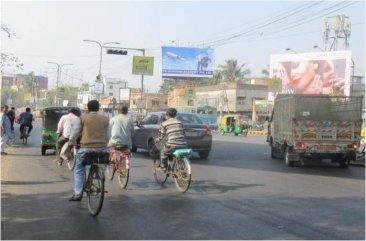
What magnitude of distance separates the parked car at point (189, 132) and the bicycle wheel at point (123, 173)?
579 cm

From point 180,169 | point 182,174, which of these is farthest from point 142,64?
point 182,174

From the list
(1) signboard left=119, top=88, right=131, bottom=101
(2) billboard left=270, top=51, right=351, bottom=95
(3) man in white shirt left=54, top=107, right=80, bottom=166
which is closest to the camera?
(3) man in white shirt left=54, top=107, right=80, bottom=166

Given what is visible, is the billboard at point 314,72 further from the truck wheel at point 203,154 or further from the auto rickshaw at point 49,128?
the auto rickshaw at point 49,128

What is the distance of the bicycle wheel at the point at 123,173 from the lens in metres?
10.8

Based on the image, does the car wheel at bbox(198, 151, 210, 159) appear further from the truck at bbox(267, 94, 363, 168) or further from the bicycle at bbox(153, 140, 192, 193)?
the bicycle at bbox(153, 140, 192, 193)

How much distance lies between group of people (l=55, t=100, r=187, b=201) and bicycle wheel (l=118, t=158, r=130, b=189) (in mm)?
396

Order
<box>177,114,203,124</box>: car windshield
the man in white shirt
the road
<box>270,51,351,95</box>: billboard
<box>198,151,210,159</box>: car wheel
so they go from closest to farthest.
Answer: the road < the man in white shirt < <box>177,114,203,124</box>: car windshield < <box>198,151,210,159</box>: car wheel < <box>270,51,351,95</box>: billboard

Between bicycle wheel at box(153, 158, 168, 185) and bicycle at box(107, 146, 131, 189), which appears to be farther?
bicycle wheel at box(153, 158, 168, 185)

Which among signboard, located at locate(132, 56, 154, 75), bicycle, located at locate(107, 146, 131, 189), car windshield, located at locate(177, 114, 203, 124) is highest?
signboard, located at locate(132, 56, 154, 75)

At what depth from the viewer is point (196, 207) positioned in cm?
886

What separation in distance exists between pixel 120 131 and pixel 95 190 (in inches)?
124

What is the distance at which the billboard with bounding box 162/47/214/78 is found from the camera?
57.1 m

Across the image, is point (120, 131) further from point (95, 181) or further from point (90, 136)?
point (95, 181)

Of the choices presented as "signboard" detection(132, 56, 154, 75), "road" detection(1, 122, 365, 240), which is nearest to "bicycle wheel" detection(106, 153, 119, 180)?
"road" detection(1, 122, 365, 240)
